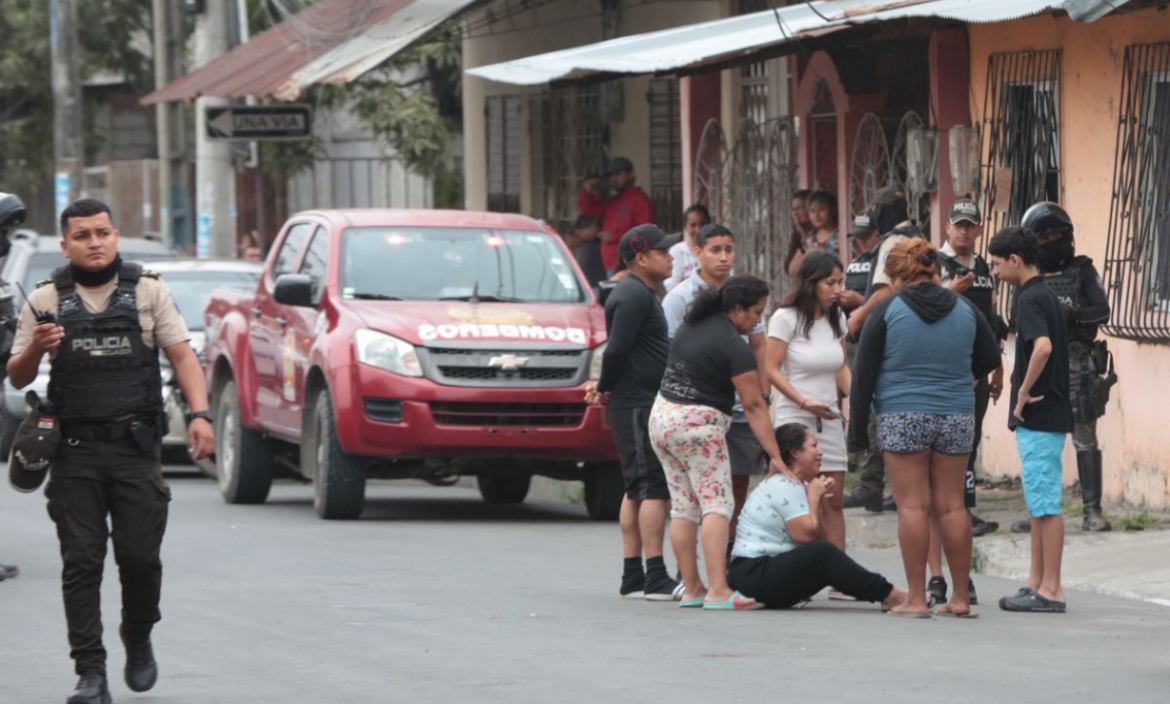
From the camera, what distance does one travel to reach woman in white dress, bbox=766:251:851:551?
1034cm

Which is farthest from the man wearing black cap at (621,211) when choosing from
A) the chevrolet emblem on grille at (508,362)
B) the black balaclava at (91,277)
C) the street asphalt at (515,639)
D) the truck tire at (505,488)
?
the black balaclava at (91,277)

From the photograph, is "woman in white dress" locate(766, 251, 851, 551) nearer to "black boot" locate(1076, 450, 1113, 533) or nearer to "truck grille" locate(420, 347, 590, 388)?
"black boot" locate(1076, 450, 1113, 533)

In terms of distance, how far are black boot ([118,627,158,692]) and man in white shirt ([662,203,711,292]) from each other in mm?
7104

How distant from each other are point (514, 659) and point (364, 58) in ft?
38.3

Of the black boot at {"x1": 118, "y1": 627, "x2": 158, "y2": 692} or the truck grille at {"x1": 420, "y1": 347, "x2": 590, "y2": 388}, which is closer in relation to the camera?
the black boot at {"x1": 118, "y1": 627, "x2": 158, "y2": 692}

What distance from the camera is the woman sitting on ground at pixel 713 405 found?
9875 millimetres

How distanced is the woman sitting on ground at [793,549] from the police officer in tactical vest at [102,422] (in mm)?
2933

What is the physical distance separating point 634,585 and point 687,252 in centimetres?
518

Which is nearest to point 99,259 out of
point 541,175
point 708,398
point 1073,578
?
point 708,398

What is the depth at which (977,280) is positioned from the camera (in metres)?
12.1

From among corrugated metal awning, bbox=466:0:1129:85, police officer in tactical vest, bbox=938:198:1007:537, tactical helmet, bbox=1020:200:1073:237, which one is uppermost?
corrugated metal awning, bbox=466:0:1129:85

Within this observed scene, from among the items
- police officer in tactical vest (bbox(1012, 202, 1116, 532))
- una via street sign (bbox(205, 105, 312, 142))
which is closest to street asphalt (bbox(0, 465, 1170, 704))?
police officer in tactical vest (bbox(1012, 202, 1116, 532))

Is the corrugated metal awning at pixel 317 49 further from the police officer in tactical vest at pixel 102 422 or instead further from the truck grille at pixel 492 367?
the police officer in tactical vest at pixel 102 422

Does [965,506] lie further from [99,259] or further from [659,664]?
[99,259]
